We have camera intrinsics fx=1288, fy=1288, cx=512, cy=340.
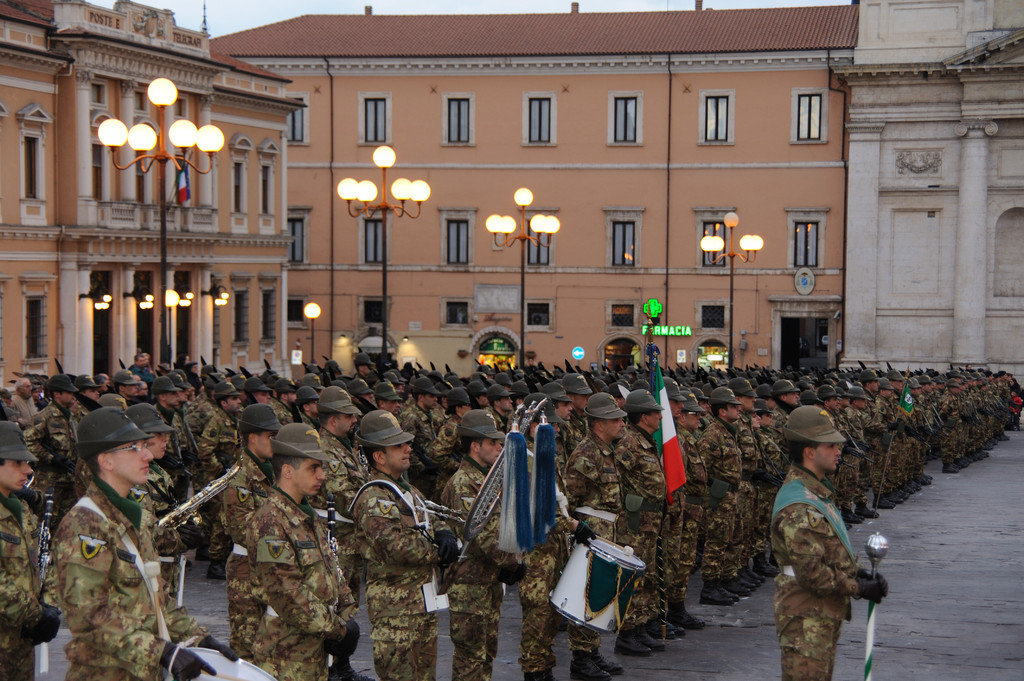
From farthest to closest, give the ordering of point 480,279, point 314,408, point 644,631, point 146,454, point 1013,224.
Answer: point 480,279
point 1013,224
point 314,408
point 644,631
point 146,454

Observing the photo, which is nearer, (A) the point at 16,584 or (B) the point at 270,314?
(A) the point at 16,584

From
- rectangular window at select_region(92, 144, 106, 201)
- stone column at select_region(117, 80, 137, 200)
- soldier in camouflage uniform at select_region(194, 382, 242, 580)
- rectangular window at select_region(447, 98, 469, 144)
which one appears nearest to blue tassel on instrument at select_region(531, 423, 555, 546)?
soldier in camouflage uniform at select_region(194, 382, 242, 580)

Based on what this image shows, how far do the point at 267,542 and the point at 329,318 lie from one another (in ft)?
137

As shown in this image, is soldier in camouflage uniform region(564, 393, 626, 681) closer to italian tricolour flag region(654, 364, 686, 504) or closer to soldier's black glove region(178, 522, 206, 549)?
italian tricolour flag region(654, 364, 686, 504)

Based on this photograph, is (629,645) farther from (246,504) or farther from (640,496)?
(246,504)

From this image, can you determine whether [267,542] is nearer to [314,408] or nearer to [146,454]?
[146,454]

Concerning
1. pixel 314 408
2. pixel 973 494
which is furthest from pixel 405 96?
pixel 314 408

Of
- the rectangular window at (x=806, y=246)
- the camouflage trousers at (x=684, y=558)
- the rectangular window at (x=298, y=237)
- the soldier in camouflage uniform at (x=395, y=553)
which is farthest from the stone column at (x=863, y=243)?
the soldier in camouflage uniform at (x=395, y=553)

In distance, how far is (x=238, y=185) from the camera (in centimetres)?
4366

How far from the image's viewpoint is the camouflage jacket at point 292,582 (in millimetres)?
6879

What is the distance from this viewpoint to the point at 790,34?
4575 cm

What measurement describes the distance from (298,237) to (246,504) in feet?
131

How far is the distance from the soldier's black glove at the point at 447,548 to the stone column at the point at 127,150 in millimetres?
31991

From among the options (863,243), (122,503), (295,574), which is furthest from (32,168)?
(122,503)
